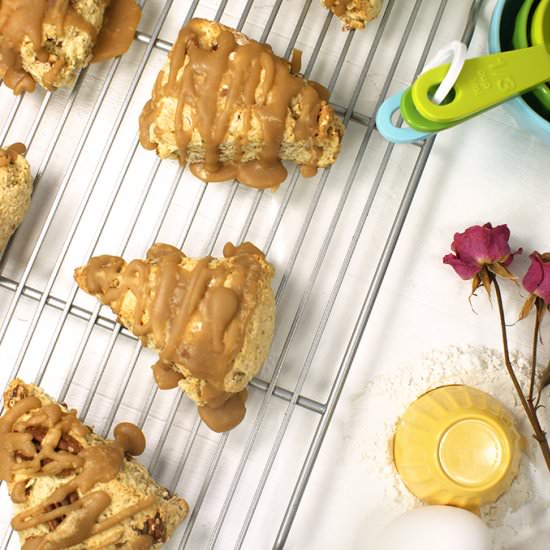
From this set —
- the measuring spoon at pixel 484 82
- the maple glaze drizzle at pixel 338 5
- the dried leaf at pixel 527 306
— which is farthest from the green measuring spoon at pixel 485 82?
the dried leaf at pixel 527 306

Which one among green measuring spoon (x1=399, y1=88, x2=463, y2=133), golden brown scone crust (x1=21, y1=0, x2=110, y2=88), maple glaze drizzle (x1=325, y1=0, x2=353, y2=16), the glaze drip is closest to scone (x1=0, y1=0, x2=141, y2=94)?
golden brown scone crust (x1=21, y1=0, x2=110, y2=88)

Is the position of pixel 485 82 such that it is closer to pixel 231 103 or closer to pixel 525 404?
pixel 231 103

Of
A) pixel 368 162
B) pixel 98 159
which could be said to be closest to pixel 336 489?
pixel 368 162

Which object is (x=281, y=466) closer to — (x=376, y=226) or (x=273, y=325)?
(x=273, y=325)

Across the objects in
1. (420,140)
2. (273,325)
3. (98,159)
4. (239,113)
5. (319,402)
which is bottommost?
(319,402)

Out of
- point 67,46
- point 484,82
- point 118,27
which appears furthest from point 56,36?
point 484,82

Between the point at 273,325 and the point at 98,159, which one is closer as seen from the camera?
the point at 273,325
